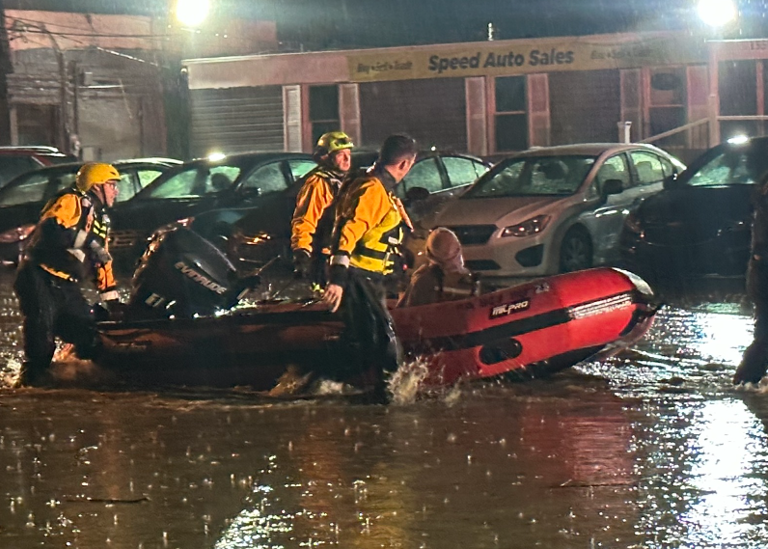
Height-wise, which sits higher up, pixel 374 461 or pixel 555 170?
pixel 555 170

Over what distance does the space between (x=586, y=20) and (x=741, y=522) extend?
1269 inches

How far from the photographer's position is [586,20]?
3747cm

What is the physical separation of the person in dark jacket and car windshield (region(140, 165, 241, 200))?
10003mm

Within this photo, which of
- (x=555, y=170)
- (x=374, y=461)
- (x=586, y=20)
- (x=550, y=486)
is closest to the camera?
(x=550, y=486)

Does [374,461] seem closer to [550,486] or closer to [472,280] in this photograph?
[550,486]

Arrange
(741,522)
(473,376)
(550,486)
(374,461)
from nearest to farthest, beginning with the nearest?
(741,522) → (550,486) → (374,461) → (473,376)

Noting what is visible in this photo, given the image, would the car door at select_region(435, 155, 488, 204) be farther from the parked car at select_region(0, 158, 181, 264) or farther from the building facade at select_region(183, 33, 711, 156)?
the building facade at select_region(183, 33, 711, 156)

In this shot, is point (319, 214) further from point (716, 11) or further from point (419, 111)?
point (419, 111)

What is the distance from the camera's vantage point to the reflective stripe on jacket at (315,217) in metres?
9.73

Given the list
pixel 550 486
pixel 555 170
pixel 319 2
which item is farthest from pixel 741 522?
pixel 319 2

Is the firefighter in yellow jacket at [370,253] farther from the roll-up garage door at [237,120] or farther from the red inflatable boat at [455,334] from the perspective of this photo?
the roll-up garage door at [237,120]

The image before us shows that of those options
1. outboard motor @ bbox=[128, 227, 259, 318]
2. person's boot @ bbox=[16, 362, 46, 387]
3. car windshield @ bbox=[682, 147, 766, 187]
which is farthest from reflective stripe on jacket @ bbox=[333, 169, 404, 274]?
car windshield @ bbox=[682, 147, 766, 187]

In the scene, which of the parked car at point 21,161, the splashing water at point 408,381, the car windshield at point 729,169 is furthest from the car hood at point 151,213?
the splashing water at point 408,381

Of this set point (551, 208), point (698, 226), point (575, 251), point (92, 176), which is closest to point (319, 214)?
point (92, 176)
